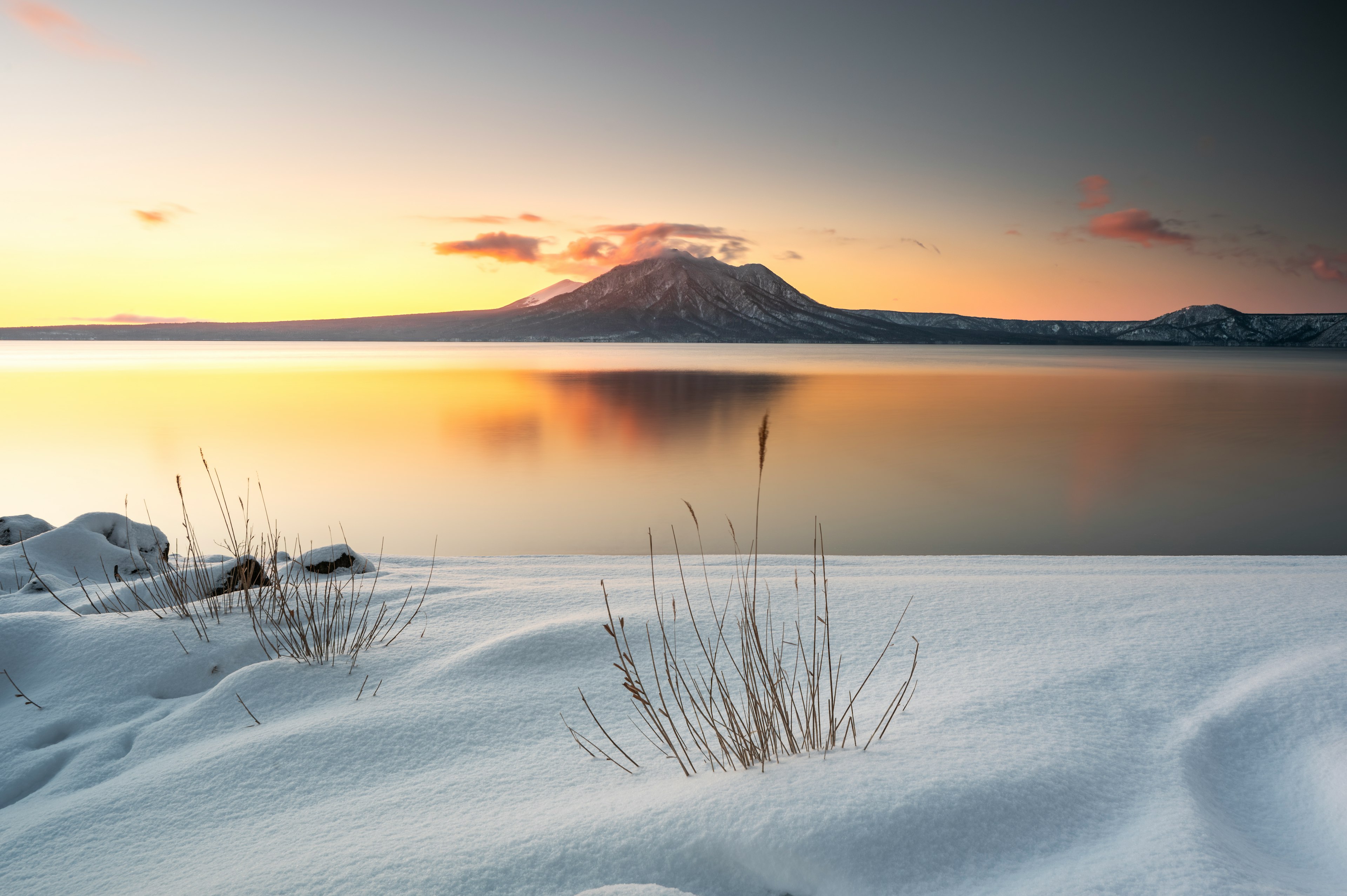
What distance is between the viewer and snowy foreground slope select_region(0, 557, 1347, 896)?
4.99ft

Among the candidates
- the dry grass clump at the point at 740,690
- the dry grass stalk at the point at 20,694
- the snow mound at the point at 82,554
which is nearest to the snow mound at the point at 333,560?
the snow mound at the point at 82,554

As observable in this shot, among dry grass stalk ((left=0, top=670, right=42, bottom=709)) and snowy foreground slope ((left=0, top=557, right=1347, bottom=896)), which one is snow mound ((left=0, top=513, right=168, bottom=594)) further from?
snowy foreground slope ((left=0, top=557, right=1347, bottom=896))

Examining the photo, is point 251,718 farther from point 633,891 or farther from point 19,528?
point 19,528

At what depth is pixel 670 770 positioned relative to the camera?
201cm

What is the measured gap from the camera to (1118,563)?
490cm

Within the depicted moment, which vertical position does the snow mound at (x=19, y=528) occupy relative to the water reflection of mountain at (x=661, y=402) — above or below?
below

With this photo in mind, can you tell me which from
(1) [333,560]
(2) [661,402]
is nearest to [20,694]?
(1) [333,560]

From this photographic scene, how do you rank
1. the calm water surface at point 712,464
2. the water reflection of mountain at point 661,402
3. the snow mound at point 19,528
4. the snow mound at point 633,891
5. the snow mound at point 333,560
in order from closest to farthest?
the snow mound at point 633,891 < the snow mound at point 333,560 < the snow mound at point 19,528 < the calm water surface at point 712,464 < the water reflection of mountain at point 661,402

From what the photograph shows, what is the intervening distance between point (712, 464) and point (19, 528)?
8.83 meters

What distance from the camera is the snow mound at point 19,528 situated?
4.87 metres

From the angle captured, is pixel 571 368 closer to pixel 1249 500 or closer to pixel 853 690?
pixel 1249 500

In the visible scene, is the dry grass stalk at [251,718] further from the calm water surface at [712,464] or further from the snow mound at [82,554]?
the calm water surface at [712,464]

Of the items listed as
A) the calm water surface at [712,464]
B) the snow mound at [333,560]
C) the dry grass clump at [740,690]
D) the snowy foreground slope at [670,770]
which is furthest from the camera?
the calm water surface at [712,464]

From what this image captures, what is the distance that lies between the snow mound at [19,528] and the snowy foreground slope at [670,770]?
2754 millimetres
